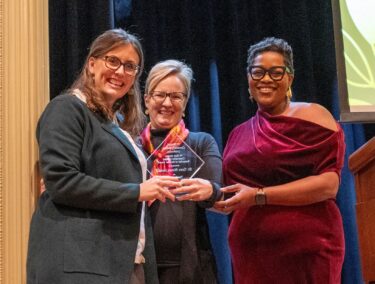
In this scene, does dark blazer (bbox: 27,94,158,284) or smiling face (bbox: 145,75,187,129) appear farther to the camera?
smiling face (bbox: 145,75,187,129)

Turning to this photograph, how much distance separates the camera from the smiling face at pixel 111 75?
159 cm

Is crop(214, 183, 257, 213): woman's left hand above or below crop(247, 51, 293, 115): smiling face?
below

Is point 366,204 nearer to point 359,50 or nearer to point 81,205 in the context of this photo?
point 81,205

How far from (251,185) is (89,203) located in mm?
715

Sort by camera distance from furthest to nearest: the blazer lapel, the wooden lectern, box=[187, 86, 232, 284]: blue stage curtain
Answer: box=[187, 86, 232, 284]: blue stage curtain < the blazer lapel < the wooden lectern

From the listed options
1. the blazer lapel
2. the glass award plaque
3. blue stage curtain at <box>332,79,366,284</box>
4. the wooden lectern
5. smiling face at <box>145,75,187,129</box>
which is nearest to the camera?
the wooden lectern

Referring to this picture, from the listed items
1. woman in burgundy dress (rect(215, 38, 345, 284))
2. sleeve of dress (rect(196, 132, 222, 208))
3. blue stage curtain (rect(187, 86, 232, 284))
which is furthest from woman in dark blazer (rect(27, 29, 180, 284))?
blue stage curtain (rect(187, 86, 232, 284))

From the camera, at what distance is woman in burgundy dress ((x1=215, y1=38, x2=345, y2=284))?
6.17 ft

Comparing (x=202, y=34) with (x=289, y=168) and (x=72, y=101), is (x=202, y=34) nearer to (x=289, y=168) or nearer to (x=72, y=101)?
(x=289, y=168)

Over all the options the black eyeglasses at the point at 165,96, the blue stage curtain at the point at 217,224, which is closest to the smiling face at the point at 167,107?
the black eyeglasses at the point at 165,96

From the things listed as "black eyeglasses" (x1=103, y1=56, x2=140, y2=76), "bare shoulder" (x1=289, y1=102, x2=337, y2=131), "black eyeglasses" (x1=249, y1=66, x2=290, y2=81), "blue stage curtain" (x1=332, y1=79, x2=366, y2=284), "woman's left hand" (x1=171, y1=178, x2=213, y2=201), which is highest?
"black eyeglasses" (x1=249, y1=66, x2=290, y2=81)

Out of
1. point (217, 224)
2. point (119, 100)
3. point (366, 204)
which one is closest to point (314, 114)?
point (119, 100)

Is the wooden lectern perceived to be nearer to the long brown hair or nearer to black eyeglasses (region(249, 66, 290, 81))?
the long brown hair

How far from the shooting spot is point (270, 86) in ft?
6.52
